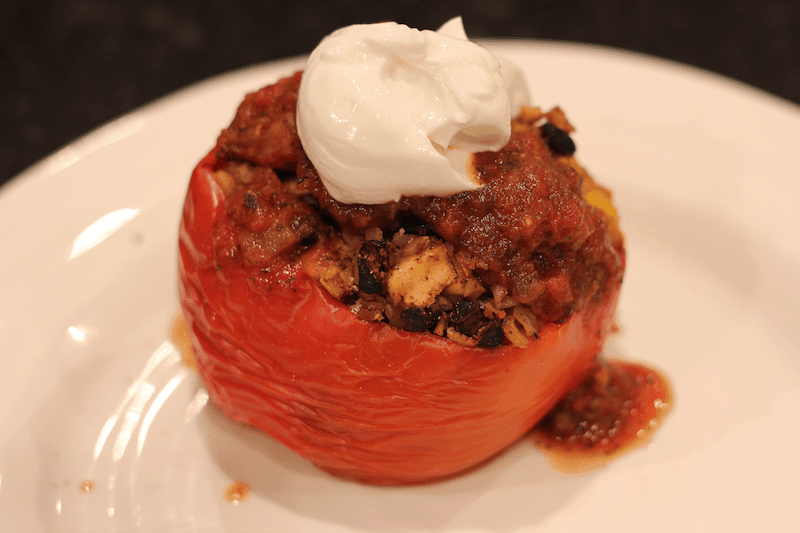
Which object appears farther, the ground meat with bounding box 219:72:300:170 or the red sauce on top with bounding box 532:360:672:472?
the red sauce on top with bounding box 532:360:672:472

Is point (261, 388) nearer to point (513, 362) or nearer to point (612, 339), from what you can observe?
point (513, 362)

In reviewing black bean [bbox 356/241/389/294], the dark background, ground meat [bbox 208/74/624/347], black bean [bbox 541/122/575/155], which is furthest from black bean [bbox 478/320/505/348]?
the dark background

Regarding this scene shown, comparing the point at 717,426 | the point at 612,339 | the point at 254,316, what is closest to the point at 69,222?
the point at 254,316

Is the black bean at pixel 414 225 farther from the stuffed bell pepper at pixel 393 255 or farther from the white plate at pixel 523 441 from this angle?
the white plate at pixel 523 441

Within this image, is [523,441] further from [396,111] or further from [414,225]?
[396,111]

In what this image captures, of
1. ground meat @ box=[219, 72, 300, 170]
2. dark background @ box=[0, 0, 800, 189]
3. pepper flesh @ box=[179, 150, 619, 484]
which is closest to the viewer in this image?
pepper flesh @ box=[179, 150, 619, 484]

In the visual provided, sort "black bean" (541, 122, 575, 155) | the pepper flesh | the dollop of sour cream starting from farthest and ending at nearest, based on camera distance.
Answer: "black bean" (541, 122, 575, 155)
the pepper flesh
the dollop of sour cream

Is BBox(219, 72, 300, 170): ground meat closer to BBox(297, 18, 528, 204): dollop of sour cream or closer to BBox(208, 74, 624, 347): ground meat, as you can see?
BBox(208, 74, 624, 347): ground meat
